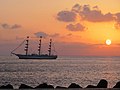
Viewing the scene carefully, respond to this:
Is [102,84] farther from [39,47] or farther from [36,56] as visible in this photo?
[36,56]

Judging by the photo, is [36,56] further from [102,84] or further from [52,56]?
[102,84]

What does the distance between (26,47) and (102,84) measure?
14557 centimetres

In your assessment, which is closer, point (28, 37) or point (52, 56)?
A: point (28, 37)

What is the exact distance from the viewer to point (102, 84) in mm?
14523

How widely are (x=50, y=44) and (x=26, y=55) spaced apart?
502 inches

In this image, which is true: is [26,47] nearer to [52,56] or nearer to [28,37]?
[28,37]

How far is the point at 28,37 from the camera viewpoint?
167 meters

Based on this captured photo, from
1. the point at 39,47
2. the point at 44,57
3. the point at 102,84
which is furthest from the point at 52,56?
the point at 102,84

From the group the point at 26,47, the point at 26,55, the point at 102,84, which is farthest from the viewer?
the point at 26,55

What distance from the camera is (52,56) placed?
178000mm

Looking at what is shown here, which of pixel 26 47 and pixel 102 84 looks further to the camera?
pixel 26 47

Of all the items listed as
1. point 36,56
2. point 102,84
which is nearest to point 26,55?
point 36,56

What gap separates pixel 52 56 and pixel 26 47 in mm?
21925

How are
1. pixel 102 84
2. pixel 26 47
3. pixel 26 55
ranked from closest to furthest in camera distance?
1. pixel 102 84
2. pixel 26 47
3. pixel 26 55
